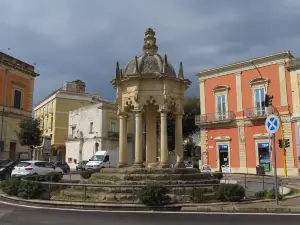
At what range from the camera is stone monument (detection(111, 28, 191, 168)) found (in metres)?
14.3

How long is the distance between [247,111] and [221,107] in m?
3.58

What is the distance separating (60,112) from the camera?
186ft

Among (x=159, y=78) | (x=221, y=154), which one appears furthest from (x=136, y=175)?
(x=221, y=154)

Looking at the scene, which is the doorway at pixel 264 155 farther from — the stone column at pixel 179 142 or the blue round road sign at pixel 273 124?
the blue round road sign at pixel 273 124

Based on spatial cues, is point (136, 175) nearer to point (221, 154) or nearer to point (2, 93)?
point (221, 154)

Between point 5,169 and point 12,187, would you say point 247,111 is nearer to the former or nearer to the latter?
point 5,169

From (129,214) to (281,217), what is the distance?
4274mm

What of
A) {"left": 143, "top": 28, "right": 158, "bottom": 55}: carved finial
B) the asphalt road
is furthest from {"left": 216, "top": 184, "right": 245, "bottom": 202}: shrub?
{"left": 143, "top": 28, "right": 158, "bottom": 55}: carved finial

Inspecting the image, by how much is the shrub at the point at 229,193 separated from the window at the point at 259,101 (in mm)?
23748

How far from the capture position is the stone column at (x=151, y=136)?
15109 mm

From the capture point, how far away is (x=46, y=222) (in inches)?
319

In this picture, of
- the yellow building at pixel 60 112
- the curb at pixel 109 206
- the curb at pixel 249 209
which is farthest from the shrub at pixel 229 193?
the yellow building at pixel 60 112

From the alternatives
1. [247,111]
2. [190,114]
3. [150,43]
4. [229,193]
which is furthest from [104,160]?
[229,193]

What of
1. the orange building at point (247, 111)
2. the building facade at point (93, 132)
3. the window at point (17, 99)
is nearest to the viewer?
the orange building at point (247, 111)
